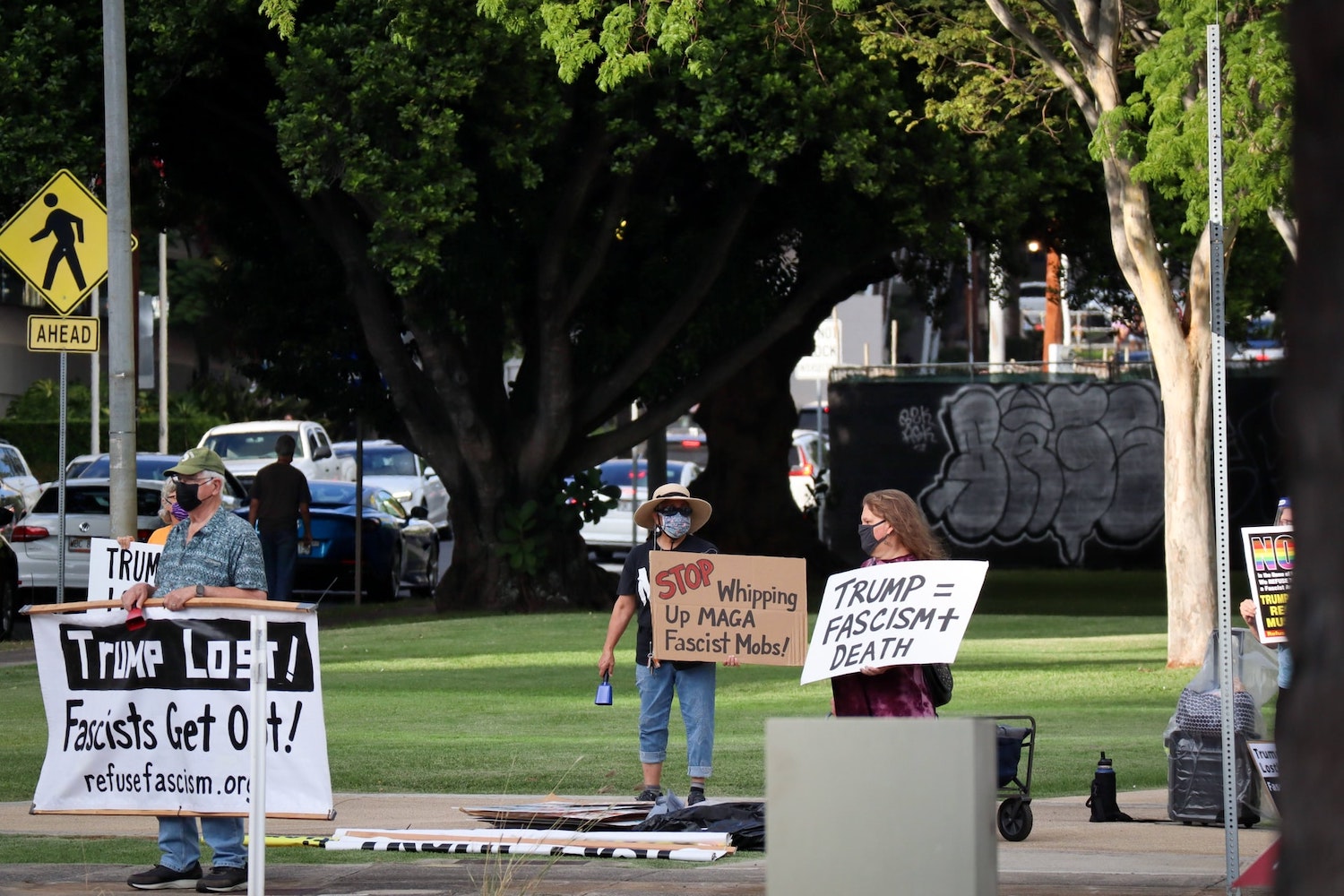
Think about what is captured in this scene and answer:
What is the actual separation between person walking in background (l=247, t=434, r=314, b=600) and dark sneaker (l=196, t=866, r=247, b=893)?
532 inches

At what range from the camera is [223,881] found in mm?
7898

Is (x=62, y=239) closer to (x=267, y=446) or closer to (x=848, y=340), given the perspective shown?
(x=267, y=446)

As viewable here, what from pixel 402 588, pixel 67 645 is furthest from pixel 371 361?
pixel 67 645

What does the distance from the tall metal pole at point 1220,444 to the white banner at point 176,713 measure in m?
3.27

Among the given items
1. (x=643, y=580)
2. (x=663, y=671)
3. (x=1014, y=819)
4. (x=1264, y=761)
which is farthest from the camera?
(x=643, y=580)

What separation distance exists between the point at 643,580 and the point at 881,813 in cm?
618

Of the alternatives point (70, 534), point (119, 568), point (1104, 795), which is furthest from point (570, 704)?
point (70, 534)

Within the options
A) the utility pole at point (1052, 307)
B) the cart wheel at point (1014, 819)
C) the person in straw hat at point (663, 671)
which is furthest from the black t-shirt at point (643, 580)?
the utility pole at point (1052, 307)

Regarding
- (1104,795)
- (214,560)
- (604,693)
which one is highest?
(214,560)

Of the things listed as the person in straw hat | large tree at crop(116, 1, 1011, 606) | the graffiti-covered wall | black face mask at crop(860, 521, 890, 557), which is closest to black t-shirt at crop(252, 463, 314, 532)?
large tree at crop(116, 1, 1011, 606)

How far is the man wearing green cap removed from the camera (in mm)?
7855

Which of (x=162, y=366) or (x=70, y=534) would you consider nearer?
(x=70, y=534)

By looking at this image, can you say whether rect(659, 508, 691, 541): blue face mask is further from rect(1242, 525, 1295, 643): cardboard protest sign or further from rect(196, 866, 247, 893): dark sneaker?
rect(196, 866, 247, 893): dark sneaker

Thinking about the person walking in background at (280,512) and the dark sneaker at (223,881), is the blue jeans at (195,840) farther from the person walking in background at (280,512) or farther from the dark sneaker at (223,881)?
the person walking in background at (280,512)
